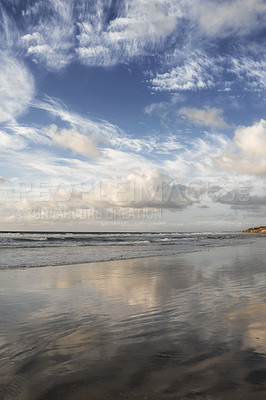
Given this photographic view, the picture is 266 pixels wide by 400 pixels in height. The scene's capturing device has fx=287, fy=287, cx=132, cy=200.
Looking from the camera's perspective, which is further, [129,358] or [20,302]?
[20,302]

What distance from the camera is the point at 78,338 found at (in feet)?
15.4

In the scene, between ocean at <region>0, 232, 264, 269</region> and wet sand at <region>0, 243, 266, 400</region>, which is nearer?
wet sand at <region>0, 243, 266, 400</region>

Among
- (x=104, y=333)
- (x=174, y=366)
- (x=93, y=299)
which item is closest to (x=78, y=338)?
(x=104, y=333)

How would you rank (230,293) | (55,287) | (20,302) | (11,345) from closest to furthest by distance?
(11,345) → (20,302) → (230,293) → (55,287)

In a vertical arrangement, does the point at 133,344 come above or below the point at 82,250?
above

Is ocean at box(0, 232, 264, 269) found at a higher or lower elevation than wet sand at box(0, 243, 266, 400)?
lower

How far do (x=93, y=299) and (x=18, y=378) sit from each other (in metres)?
4.34

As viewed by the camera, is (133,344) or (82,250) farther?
(82,250)

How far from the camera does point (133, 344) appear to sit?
4371mm

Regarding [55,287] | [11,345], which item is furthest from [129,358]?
[55,287]

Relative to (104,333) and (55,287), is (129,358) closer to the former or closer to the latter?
(104,333)

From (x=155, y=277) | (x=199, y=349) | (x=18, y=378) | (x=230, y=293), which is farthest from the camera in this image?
(x=155, y=277)

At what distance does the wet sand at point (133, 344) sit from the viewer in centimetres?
310

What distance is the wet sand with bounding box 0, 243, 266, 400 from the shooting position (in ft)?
10.2
